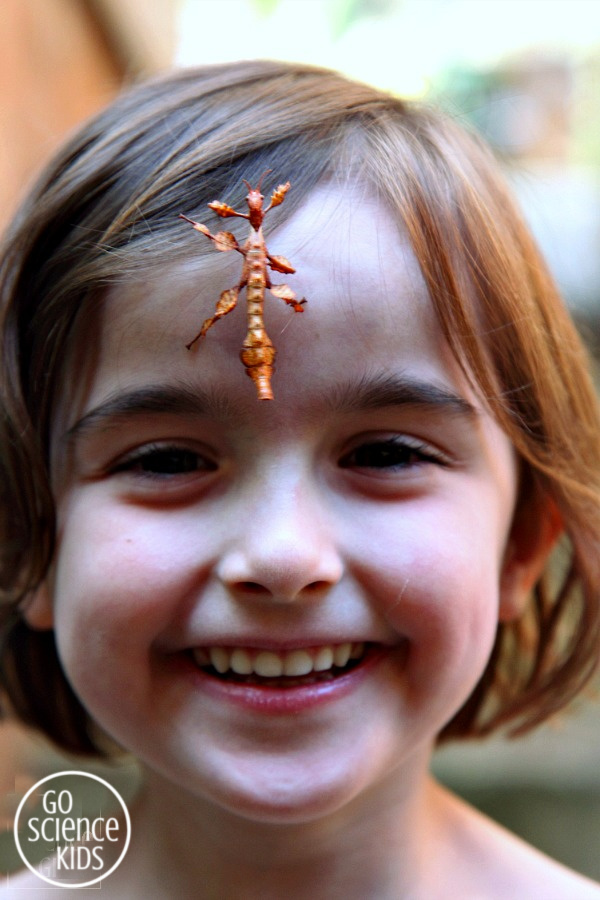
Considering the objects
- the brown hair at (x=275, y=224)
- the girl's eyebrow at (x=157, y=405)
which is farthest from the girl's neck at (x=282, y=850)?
the girl's eyebrow at (x=157, y=405)

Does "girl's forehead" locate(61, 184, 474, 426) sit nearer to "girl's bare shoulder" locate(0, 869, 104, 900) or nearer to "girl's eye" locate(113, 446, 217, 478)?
"girl's eye" locate(113, 446, 217, 478)

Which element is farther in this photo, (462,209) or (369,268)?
(462,209)

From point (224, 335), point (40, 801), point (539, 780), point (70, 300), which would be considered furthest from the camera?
point (539, 780)

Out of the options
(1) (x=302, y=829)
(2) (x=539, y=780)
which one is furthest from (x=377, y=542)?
(2) (x=539, y=780)

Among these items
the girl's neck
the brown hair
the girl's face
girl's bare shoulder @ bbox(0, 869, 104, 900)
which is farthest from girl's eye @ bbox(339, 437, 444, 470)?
girl's bare shoulder @ bbox(0, 869, 104, 900)

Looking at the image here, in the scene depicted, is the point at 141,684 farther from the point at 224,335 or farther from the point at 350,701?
the point at 224,335

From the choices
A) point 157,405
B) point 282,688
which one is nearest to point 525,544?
Result: point 282,688
